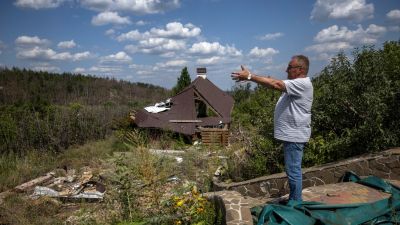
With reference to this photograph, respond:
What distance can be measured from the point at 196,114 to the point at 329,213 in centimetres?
1554

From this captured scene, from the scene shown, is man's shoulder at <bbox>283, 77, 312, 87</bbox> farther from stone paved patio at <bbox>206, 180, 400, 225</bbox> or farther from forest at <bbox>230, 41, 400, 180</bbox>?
forest at <bbox>230, 41, 400, 180</bbox>

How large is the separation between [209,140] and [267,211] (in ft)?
42.1

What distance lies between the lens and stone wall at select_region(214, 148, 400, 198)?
5.77 m

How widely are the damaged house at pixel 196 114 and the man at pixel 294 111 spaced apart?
11.0 meters

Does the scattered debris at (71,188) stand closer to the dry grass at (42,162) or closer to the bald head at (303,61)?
the dry grass at (42,162)

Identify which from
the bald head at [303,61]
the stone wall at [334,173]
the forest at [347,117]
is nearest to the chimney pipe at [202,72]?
the forest at [347,117]

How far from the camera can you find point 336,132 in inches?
297

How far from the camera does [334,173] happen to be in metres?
6.06

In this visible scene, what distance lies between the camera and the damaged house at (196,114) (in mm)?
17198

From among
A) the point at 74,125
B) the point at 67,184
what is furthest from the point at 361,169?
the point at 74,125

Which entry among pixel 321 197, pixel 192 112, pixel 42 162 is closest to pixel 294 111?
pixel 321 197

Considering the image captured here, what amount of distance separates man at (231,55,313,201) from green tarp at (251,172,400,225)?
1.16ft

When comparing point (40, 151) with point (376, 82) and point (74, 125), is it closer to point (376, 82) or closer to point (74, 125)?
point (74, 125)

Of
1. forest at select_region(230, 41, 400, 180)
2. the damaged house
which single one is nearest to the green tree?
the damaged house
